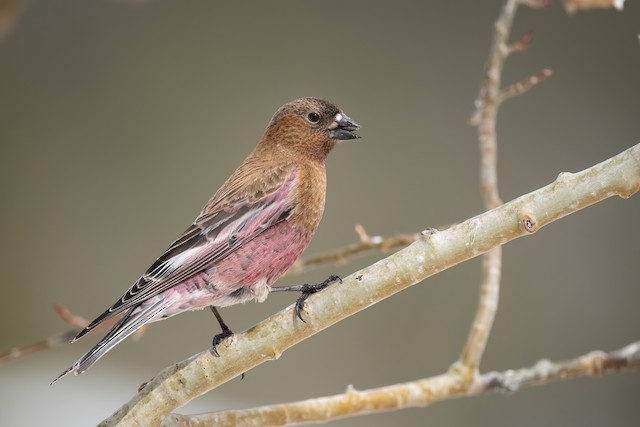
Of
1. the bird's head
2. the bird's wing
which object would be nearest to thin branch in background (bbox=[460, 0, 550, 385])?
the bird's head

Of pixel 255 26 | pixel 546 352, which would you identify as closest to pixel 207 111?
pixel 255 26

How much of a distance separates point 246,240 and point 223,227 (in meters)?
0.04

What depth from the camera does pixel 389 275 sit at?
3.16ft

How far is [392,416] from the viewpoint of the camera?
6.75 ft

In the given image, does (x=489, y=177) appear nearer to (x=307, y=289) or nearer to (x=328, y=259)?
(x=328, y=259)

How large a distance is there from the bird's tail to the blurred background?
2.69 feet

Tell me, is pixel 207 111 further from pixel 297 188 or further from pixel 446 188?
pixel 297 188

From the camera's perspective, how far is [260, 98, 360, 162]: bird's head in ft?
4.25

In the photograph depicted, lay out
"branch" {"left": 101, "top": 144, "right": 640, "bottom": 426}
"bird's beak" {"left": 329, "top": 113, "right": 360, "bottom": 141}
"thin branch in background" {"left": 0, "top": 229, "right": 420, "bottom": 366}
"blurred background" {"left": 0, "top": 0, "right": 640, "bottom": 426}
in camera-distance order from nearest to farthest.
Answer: "branch" {"left": 101, "top": 144, "right": 640, "bottom": 426} → "bird's beak" {"left": 329, "top": 113, "right": 360, "bottom": 141} → "thin branch in background" {"left": 0, "top": 229, "right": 420, "bottom": 366} → "blurred background" {"left": 0, "top": 0, "right": 640, "bottom": 426}

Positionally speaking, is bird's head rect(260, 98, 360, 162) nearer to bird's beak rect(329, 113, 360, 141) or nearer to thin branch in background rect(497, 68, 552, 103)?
bird's beak rect(329, 113, 360, 141)

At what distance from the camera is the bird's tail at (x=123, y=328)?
1.00 meters

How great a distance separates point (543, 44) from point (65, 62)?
1.27 metres

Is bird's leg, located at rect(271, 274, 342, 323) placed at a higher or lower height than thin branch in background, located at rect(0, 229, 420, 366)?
lower

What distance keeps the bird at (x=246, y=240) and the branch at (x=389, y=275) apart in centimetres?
5
